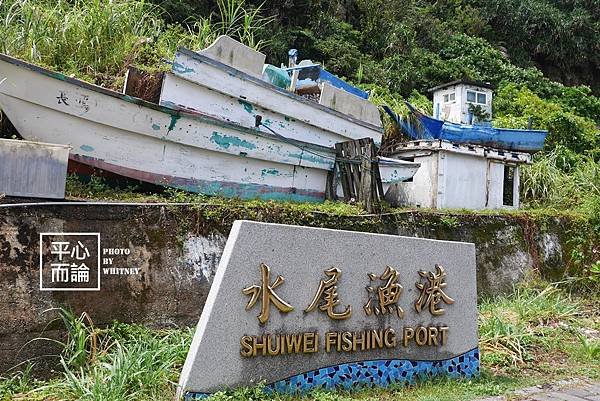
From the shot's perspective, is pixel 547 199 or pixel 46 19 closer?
pixel 46 19

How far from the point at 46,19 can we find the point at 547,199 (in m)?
8.80

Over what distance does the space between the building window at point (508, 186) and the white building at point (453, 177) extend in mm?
384

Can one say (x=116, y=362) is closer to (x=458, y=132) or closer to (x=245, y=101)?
(x=245, y=101)

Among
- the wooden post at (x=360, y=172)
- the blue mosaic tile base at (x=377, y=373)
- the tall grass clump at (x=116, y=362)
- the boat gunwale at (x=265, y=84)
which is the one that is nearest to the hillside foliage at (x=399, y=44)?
the boat gunwale at (x=265, y=84)

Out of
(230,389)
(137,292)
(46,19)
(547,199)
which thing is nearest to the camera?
(230,389)

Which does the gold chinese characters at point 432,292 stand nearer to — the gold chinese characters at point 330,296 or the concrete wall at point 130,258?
the gold chinese characters at point 330,296

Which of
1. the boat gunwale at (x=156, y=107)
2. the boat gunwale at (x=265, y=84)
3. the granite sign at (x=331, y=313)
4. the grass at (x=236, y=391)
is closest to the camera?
the granite sign at (x=331, y=313)

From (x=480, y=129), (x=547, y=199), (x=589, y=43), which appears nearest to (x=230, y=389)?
(x=480, y=129)

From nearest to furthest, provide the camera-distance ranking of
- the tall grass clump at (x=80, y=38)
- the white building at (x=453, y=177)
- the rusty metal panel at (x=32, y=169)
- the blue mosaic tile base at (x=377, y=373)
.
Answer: the blue mosaic tile base at (x=377, y=373), the rusty metal panel at (x=32, y=169), the tall grass clump at (x=80, y=38), the white building at (x=453, y=177)

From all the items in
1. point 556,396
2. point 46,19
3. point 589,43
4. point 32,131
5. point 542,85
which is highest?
point 589,43

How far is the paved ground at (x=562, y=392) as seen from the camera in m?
4.76

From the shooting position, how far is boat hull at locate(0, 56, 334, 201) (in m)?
6.12

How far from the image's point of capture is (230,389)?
412 cm

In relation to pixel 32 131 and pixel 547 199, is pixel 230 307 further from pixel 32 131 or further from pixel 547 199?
pixel 547 199
